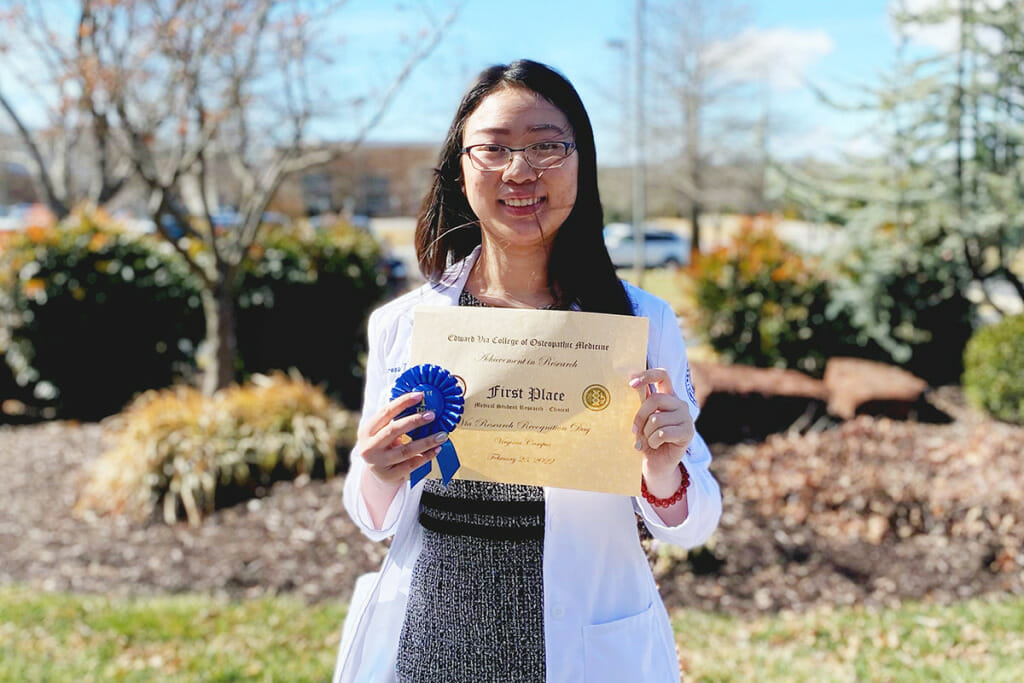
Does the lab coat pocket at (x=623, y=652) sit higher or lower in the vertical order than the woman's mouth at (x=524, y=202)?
lower

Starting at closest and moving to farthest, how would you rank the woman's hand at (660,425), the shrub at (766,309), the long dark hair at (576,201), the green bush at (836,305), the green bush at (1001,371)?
the woman's hand at (660,425), the long dark hair at (576,201), the green bush at (1001,371), the green bush at (836,305), the shrub at (766,309)

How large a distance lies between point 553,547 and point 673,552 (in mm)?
3195

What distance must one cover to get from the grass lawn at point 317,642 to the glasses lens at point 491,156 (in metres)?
2.50

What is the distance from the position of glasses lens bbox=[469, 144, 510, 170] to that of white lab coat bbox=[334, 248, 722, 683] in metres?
0.30

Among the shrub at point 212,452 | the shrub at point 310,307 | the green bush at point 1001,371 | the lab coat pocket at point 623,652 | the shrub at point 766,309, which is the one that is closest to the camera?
the lab coat pocket at point 623,652

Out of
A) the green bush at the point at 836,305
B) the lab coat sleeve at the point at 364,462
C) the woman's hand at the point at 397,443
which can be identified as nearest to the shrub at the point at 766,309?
the green bush at the point at 836,305

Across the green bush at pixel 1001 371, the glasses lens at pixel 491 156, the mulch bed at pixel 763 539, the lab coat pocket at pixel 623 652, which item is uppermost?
the glasses lens at pixel 491 156

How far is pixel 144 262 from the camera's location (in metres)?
8.87

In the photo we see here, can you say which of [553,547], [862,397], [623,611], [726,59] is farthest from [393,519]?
[726,59]

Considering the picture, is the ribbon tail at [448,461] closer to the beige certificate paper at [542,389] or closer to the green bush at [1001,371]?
the beige certificate paper at [542,389]

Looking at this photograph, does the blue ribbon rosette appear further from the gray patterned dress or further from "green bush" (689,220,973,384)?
"green bush" (689,220,973,384)

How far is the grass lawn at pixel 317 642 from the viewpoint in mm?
3711

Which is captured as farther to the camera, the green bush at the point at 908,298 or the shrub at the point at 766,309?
the shrub at the point at 766,309

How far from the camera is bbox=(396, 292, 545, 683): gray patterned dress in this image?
170 centimetres
